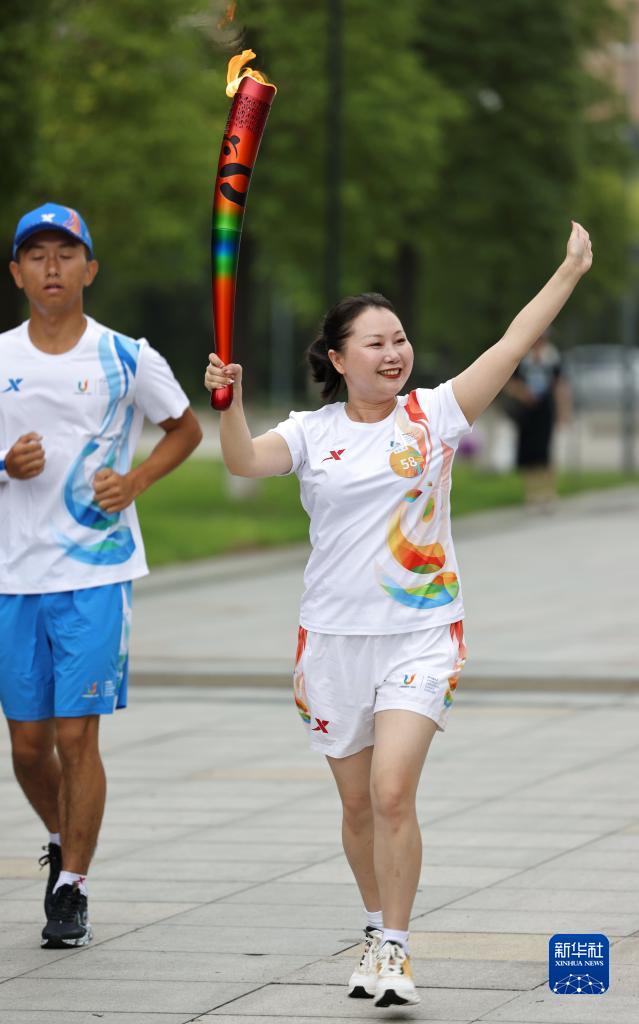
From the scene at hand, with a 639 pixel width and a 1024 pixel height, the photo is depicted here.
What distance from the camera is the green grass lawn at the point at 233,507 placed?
802 inches

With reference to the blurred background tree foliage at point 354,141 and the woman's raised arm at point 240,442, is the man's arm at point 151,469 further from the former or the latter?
the blurred background tree foliage at point 354,141

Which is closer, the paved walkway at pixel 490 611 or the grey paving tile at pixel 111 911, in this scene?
the grey paving tile at pixel 111 911

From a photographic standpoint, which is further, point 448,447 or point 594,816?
point 594,816

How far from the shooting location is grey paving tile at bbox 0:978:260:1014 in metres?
5.43

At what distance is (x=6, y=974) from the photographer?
19.1 ft

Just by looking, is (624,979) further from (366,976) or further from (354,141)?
(354,141)

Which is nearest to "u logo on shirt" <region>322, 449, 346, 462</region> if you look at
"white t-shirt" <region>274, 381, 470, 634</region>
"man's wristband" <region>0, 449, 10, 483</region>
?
"white t-shirt" <region>274, 381, 470, 634</region>

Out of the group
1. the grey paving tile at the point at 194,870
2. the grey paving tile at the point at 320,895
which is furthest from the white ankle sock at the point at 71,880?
the grey paving tile at the point at 194,870

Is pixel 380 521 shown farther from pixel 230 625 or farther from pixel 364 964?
pixel 230 625

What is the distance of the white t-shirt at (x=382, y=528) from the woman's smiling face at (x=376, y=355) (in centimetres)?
9

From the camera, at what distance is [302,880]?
7.00 meters

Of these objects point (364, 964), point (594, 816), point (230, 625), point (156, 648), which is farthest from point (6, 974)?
point (230, 625)

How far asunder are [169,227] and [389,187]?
11.8ft

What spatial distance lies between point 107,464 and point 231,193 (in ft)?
3.90
